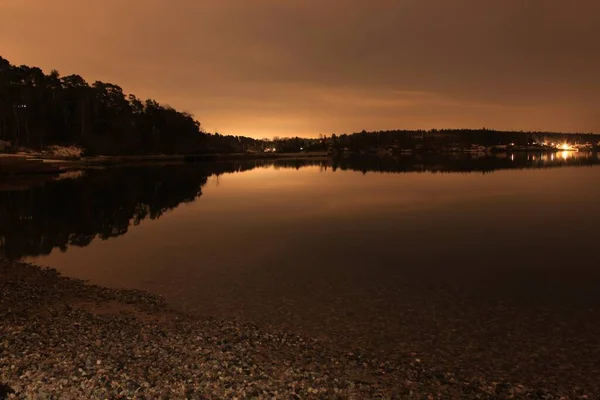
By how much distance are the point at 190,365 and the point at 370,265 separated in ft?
52.3

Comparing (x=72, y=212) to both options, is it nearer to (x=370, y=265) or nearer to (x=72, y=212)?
(x=72, y=212)

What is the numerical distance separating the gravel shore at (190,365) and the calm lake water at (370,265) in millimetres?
1486

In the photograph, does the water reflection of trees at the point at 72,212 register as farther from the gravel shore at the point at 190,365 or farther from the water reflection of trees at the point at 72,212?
the gravel shore at the point at 190,365

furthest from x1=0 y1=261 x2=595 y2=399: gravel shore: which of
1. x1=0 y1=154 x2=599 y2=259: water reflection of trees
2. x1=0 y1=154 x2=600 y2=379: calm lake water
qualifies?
x1=0 y1=154 x2=599 y2=259: water reflection of trees

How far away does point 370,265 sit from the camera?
2700cm

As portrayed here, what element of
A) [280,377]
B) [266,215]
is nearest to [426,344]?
[280,377]

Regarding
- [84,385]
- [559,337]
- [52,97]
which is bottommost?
[559,337]

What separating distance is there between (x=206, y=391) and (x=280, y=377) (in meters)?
2.10

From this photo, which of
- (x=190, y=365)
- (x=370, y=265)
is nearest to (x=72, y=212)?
(x=370, y=265)

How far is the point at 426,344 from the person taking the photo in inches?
615

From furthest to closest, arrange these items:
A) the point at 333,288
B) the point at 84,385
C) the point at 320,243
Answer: the point at 320,243 → the point at 333,288 → the point at 84,385

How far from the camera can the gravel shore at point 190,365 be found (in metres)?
11.5

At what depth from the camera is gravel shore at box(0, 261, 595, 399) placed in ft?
37.6

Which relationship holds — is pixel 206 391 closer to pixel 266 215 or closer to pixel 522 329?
pixel 522 329
